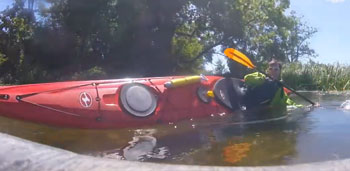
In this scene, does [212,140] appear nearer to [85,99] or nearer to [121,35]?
[85,99]

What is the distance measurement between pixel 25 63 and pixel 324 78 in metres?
16.1

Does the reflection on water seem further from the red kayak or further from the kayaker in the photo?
the kayaker

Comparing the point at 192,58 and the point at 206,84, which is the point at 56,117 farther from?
the point at 192,58

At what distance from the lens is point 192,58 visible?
2389 cm

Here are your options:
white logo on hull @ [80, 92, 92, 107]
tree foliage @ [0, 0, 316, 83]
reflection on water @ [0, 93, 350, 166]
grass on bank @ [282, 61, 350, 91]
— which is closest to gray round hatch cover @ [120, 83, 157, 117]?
reflection on water @ [0, 93, 350, 166]

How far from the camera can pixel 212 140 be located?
3537 millimetres

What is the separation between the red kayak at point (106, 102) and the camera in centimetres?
381

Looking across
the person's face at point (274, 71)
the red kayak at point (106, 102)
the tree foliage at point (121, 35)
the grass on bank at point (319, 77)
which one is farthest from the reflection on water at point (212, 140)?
the tree foliage at point (121, 35)

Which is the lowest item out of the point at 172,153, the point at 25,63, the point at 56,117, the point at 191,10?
the point at 172,153

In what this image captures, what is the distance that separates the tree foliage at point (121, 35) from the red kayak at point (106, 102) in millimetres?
14307

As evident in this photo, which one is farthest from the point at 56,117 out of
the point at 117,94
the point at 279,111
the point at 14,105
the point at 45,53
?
the point at 45,53

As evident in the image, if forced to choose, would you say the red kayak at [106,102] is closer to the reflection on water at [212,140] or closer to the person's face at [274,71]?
the reflection on water at [212,140]

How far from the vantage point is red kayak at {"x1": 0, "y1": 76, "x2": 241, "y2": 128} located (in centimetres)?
381

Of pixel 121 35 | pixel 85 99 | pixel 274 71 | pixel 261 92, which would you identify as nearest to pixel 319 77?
pixel 274 71
